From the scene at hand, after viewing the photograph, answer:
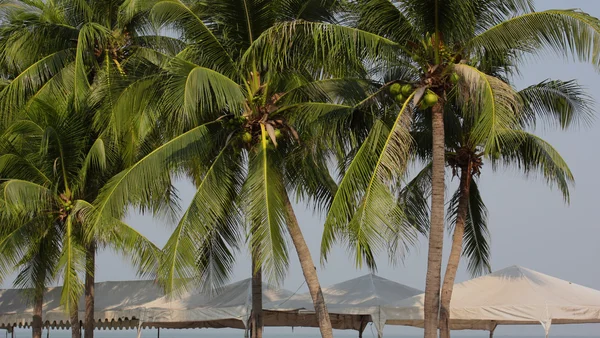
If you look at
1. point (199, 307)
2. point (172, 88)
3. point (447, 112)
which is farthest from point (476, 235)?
point (172, 88)

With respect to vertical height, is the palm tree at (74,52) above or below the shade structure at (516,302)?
above

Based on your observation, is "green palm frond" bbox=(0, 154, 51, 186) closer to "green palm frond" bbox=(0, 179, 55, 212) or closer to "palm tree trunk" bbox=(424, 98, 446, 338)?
"green palm frond" bbox=(0, 179, 55, 212)

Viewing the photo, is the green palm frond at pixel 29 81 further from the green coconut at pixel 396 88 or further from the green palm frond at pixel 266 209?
the green coconut at pixel 396 88

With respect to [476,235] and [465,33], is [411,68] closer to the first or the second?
[465,33]

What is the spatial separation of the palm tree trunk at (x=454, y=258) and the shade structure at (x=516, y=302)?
3.24 ft

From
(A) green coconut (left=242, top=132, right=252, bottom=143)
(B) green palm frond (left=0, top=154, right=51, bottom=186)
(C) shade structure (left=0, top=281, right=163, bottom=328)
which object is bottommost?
(C) shade structure (left=0, top=281, right=163, bottom=328)

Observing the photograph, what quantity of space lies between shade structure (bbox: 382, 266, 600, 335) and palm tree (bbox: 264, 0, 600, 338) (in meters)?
3.85

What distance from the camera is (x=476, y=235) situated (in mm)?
18562

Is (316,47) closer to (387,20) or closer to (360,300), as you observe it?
(387,20)

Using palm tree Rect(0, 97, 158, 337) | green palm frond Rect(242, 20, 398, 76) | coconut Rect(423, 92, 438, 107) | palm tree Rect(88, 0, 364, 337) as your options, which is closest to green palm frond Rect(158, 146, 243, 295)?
palm tree Rect(88, 0, 364, 337)

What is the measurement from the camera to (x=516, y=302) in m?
16.7

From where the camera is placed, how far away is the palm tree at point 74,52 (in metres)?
18.3

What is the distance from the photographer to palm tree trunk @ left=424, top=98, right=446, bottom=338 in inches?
523

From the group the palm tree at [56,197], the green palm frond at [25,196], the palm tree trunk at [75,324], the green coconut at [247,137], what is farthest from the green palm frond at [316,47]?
the palm tree trunk at [75,324]
